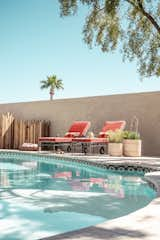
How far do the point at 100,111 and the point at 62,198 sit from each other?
8.86 metres

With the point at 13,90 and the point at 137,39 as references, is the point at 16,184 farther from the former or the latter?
the point at 13,90

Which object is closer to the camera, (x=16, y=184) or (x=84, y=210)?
(x=84, y=210)

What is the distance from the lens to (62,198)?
238 inches

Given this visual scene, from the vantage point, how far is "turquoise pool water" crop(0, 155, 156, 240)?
443cm

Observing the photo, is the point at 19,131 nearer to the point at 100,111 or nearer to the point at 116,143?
the point at 100,111

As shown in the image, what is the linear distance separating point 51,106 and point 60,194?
10.3 m

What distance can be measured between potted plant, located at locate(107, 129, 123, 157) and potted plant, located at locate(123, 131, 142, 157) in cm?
17

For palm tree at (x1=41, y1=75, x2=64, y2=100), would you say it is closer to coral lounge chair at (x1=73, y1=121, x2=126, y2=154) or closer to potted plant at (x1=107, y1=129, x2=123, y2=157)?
coral lounge chair at (x1=73, y1=121, x2=126, y2=154)

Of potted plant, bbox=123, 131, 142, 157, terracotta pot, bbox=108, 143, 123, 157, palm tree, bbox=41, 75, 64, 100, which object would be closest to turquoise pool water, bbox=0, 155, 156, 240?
terracotta pot, bbox=108, 143, 123, 157

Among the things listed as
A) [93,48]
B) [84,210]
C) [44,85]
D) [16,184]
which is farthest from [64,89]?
[84,210]

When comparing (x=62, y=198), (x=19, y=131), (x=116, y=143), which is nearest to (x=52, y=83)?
(x=19, y=131)

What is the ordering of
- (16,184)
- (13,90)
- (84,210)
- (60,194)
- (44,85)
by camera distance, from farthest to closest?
(44,85) < (13,90) < (16,184) < (60,194) < (84,210)

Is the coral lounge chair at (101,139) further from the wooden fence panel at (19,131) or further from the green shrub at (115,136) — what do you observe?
the wooden fence panel at (19,131)

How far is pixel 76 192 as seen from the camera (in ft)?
21.5
